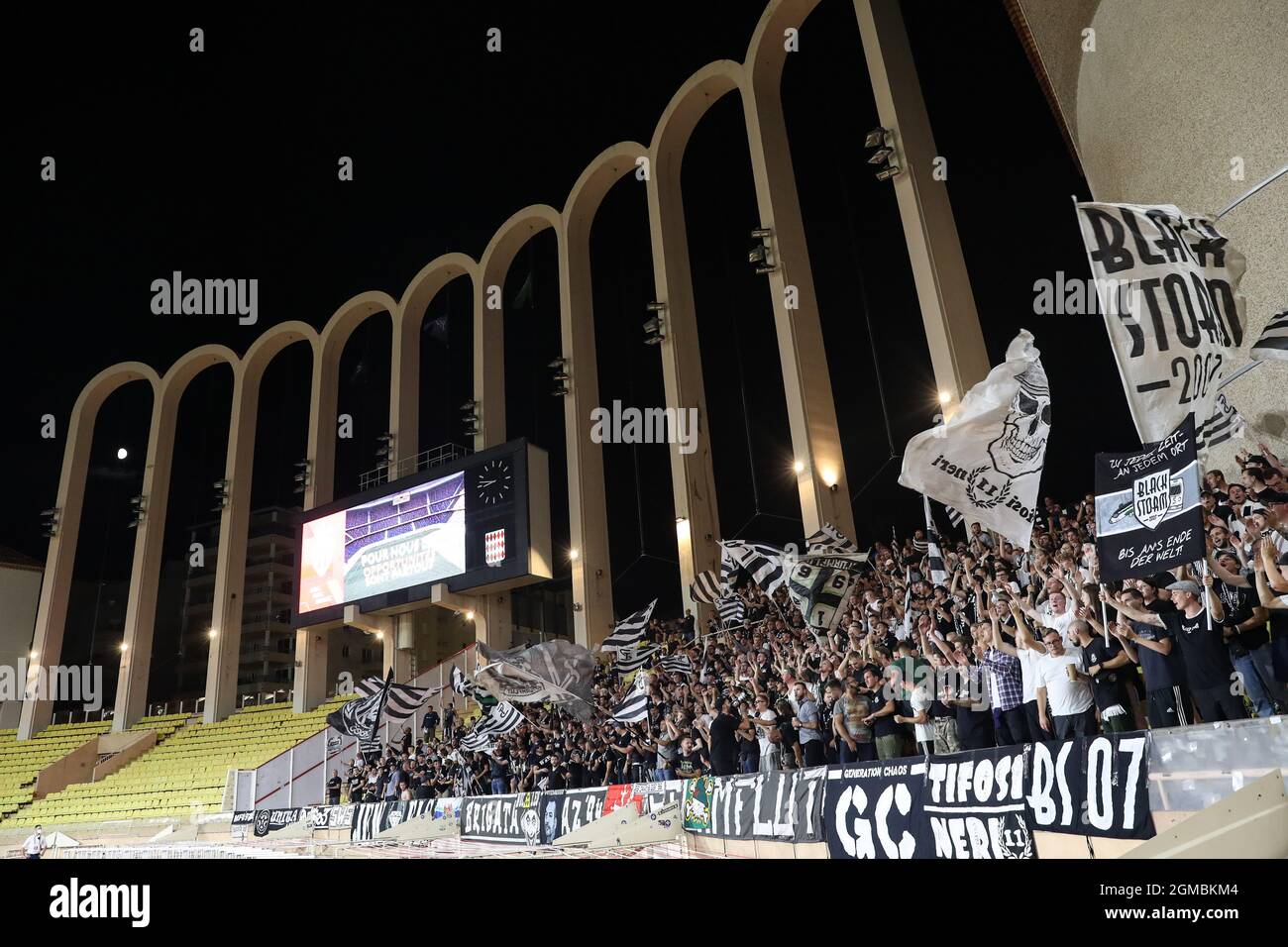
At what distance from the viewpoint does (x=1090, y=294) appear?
51.1 feet

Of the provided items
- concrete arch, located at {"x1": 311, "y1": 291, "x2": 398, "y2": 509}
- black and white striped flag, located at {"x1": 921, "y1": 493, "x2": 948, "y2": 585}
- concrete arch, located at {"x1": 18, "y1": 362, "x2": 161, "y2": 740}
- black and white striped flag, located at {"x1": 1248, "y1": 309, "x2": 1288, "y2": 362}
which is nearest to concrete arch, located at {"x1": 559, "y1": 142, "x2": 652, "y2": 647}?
concrete arch, located at {"x1": 311, "y1": 291, "x2": 398, "y2": 509}

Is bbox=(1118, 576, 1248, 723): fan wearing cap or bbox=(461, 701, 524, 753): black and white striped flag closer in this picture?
bbox=(1118, 576, 1248, 723): fan wearing cap

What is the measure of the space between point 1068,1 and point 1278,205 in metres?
4.72

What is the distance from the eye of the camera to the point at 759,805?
8.68 m

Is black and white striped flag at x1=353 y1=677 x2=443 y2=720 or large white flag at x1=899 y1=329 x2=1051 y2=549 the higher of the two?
large white flag at x1=899 y1=329 x2=1051 y2=549

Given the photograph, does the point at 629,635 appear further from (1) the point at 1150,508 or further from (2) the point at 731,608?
(1) the point at 1150,508

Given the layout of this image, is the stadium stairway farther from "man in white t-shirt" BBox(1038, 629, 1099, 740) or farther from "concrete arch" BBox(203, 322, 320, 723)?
"man in white t-shirt" BBox(1038, 629, 1099, 740)

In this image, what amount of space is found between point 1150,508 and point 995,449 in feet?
9.46

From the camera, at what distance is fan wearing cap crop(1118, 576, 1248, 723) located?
6.31 metres

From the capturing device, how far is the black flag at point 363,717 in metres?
19.5

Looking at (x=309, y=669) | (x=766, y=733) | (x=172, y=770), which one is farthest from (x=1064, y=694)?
(x=172, y=770)

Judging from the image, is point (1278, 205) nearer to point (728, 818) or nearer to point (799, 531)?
point (728, 818)

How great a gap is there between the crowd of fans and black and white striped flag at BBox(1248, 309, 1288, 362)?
2.75 feet

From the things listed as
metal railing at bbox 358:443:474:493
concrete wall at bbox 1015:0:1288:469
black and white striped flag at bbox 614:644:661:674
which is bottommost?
black and white striped flag at bbox 614:644:661:674
